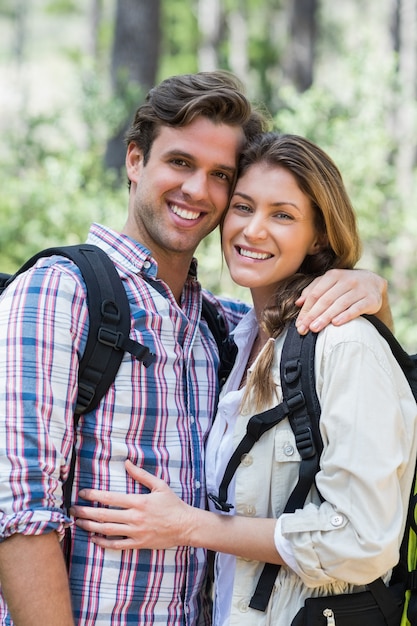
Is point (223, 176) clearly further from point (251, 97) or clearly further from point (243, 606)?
point (251, 97)

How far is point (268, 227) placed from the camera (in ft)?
9.70

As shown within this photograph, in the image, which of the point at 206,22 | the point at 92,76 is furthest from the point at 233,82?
the point at 206,22

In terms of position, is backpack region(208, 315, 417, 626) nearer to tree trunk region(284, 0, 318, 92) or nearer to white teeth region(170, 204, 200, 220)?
white teeth region(170, 204, 200, 220)

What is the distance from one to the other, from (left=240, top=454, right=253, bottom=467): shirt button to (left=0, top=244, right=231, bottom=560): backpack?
0.45 meters

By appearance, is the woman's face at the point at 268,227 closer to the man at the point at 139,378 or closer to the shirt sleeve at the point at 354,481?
the man at the point at 139,378

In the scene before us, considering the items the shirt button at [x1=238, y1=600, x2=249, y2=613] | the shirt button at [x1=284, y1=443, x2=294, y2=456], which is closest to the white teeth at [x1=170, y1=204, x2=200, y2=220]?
the shirt button at [x1=284, y1=443, x2=294, y2=456]

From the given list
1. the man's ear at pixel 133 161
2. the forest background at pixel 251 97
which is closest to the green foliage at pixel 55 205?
the forest background at pixel 251 97

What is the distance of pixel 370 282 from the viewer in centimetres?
294

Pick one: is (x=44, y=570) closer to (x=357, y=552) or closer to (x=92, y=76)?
(x=357, y=552)

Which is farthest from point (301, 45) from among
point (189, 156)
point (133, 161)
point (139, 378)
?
point (139, 378)

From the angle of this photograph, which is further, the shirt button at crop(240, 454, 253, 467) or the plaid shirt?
the shirt button at crop(240, 454, 253, 467)

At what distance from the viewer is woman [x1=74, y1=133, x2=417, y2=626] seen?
2.41 meters

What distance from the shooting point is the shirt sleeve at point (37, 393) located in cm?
235

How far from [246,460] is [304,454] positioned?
0.23 m
